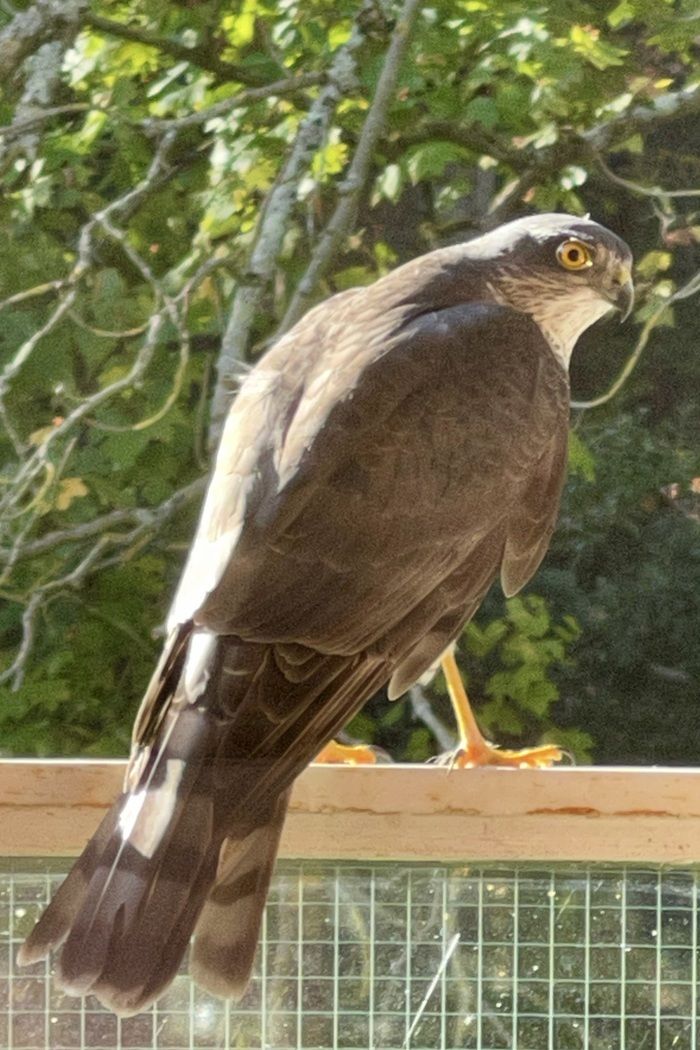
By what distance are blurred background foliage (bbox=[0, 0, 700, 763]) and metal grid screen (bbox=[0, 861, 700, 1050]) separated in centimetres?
61

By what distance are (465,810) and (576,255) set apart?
41 centimetres

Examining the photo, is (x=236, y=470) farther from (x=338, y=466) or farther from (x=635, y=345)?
(x=635, y=345)

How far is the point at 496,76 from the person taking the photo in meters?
1.66

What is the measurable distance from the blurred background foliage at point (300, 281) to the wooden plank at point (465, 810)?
2.15 feet

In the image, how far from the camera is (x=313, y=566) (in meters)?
0.93

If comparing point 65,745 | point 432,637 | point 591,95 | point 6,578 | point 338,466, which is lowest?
point 65,745

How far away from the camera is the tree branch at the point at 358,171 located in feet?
5.02

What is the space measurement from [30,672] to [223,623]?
88 centimetres

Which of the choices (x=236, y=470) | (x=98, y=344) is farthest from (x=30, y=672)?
(x=236, y=470)

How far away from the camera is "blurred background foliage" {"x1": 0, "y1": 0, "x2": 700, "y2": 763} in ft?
5.39

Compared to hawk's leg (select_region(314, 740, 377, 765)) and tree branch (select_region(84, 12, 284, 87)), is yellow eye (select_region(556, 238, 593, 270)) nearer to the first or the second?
hawk's leg (select_region(314, 740, 377, 765))

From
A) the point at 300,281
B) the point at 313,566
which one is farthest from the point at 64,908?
the point at 300,281

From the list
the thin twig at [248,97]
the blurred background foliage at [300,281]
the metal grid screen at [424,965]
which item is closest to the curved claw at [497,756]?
the metal grid screen at [424,965]

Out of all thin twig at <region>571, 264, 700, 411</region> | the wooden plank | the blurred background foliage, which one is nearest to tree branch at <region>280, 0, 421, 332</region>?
the blurred background foliage
